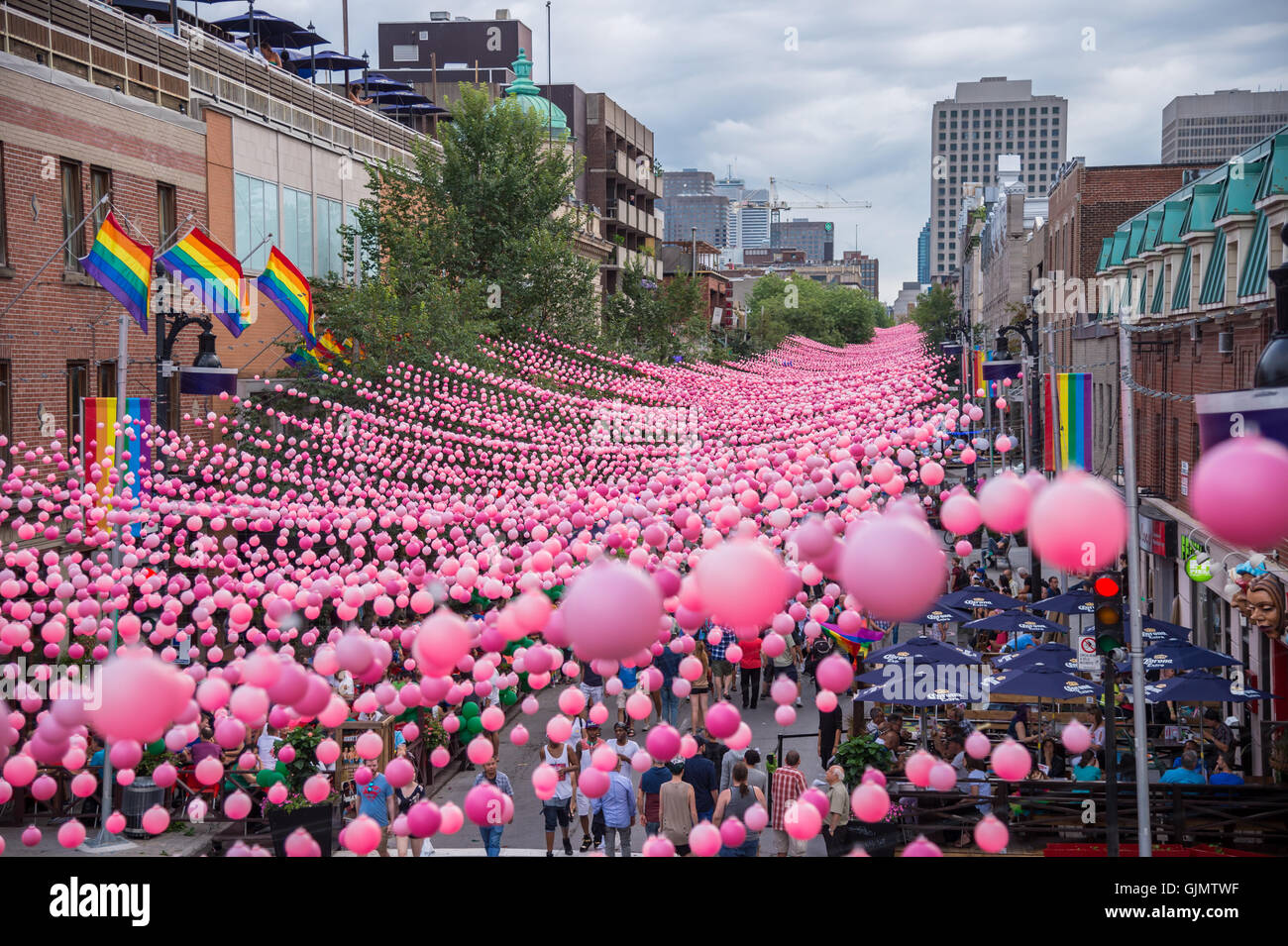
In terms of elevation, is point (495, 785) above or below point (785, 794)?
above

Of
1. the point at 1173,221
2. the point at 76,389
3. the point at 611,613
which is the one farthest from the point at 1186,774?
the point at 76,389

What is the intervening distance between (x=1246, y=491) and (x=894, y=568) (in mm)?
1381

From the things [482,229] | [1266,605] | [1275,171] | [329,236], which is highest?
[482,229]

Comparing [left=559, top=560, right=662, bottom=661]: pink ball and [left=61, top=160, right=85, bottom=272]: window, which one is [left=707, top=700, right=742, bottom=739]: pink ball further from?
[left=61, top=160, right=85, bottom=272]: window

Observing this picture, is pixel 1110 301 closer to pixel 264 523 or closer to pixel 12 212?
pixel 264 523

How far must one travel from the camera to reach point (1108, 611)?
1045 cm

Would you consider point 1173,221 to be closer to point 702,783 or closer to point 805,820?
point 702,783

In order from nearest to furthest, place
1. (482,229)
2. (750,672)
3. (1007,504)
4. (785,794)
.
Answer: (1007,504)
(785,794)
(750,672)
(482,229)

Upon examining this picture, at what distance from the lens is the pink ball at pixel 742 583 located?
5.56m

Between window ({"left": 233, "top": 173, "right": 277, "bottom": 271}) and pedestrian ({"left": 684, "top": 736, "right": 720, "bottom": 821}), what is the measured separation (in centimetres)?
1826

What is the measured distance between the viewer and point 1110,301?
26.9 meters

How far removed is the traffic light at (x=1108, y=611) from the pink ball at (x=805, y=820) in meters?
4.27
